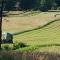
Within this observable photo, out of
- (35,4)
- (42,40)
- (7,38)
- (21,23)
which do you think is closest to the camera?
(7,38)

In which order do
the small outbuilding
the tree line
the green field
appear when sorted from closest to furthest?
the green field < the small outbuilding < the tree line

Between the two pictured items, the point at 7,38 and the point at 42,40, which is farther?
the point at 42,40

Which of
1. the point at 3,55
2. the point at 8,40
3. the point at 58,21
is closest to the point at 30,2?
the point at 58,21

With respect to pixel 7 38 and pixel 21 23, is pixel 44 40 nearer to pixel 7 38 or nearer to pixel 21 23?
pixel 7 38

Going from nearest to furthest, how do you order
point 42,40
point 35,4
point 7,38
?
point 7,38, point 42,40, point 35,4

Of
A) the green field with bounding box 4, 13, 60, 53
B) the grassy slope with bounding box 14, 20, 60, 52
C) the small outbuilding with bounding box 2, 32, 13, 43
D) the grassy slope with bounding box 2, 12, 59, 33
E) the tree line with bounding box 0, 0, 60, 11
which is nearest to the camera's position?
the green field with bounding box 4, 13, 60, 53

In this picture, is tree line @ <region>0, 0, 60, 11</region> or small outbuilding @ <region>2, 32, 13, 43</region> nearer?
small outbuilding @ <region>2, 32, 13, 43</region>

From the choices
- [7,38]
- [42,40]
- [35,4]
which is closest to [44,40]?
[42,40]

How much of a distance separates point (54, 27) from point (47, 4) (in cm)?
6062

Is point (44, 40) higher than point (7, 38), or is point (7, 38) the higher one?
point (7, 38)

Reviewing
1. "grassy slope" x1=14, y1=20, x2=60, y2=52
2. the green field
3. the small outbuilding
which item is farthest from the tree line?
the small outbuilding

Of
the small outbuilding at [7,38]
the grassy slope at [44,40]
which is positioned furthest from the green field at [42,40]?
the small outbuilding at [7,38]

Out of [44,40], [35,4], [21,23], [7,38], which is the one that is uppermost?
[7,38]

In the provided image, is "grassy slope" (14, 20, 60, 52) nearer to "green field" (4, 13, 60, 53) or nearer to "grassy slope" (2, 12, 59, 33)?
"green field" (4, 13, 60, 53)
